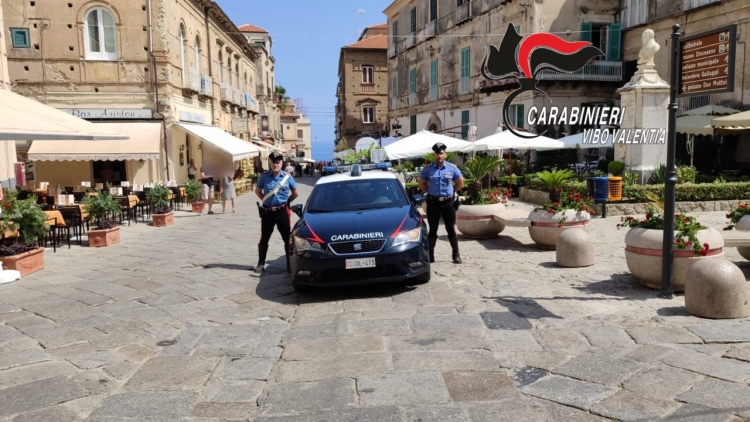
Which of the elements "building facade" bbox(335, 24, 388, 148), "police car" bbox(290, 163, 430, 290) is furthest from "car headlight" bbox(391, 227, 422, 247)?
"building facade" bbox(335, 24, 388, 148)

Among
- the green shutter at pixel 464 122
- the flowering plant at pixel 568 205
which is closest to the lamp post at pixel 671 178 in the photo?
the flowering plant at pixel 568 205

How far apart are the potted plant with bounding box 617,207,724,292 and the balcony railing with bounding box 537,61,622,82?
18.5m

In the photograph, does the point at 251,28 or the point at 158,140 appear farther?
the point at 251,28

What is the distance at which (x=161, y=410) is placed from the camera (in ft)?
12.8

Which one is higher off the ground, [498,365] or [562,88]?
[562,88]

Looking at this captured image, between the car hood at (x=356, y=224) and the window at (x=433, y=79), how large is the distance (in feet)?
88.8

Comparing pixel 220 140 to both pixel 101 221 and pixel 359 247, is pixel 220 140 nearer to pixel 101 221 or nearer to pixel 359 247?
pixel 101 221

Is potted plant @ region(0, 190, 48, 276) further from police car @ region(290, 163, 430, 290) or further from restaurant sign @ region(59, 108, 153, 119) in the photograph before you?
restaurant sign @ region(59, 108, 153, 119)

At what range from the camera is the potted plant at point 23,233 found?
329 inches

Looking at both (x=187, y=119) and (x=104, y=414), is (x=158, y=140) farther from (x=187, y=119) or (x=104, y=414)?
(x=104, y=414)

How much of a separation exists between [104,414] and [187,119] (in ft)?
64.2

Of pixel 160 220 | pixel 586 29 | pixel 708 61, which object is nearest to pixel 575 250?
pixel 708 61

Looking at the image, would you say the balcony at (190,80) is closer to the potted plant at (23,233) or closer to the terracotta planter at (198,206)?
the terracotta planter at (198,206)

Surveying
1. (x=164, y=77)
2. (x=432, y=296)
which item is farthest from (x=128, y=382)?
(x=164, y=77)
